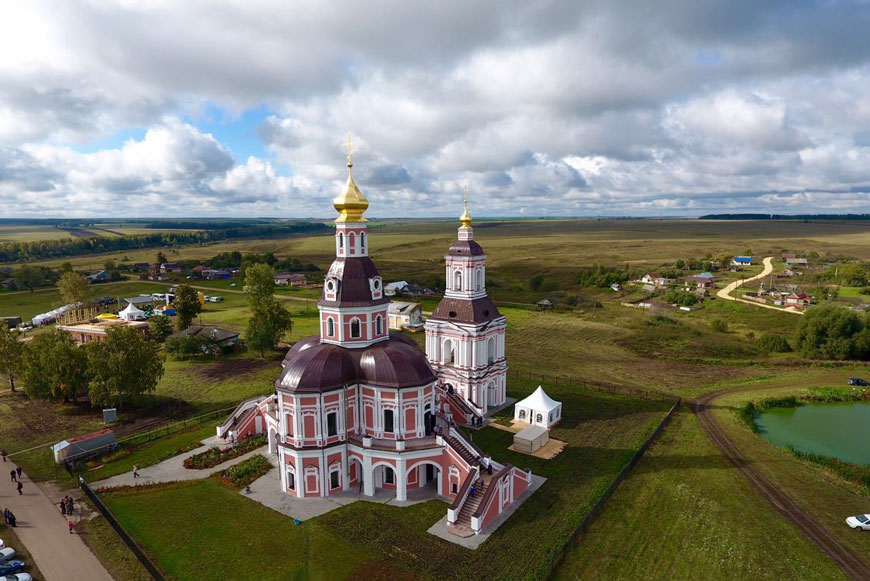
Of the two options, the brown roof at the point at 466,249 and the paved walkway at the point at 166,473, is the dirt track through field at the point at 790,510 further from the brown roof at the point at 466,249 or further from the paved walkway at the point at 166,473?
the paved walkway at the point at 166,473

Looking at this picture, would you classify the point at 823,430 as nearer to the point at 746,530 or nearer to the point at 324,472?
the point at 746,530

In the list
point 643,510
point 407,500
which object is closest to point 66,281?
point 407,500

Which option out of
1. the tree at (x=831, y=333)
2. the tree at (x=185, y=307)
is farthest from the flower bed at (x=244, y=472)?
the tree at (x=831, y=333)

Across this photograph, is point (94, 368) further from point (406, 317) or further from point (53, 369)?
point (406, 317)

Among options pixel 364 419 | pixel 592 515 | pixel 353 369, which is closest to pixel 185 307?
pixel 353 369

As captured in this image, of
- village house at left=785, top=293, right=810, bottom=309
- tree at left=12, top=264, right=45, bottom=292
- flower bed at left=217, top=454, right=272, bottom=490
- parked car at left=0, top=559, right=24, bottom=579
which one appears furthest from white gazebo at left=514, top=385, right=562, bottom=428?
tree at left=12, top=264, right=45, bottom=292

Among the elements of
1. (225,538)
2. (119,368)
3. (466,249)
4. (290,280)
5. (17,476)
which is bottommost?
(225,538)

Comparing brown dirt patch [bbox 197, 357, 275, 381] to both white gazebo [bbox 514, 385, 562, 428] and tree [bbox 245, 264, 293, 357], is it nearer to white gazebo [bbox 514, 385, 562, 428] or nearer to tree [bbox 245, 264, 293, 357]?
tree [bbox 245, 264, 293, 357]

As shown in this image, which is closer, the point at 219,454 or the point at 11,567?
the point at 11,567
